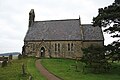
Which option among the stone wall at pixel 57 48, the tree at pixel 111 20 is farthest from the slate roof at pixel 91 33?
the tree at pixel 111 20

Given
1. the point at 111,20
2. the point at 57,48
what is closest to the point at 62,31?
the point at 57,48

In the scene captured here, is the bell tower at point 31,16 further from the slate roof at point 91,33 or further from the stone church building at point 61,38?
the slate roof at point 91,33

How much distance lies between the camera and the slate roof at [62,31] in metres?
70.5

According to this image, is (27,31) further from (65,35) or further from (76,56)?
(76,56)

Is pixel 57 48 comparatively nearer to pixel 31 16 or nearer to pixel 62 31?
pixel 62 31

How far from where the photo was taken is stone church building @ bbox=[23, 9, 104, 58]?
2746 inches

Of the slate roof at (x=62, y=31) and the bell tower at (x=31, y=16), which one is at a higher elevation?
the bell tower at (x=31, y=16)

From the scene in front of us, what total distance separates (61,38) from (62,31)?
291 cm

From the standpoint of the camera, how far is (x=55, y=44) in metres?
72.2

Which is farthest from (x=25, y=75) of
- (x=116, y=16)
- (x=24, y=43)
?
(x=24, y=43)

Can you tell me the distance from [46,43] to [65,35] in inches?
257

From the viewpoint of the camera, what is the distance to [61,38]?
236 feet

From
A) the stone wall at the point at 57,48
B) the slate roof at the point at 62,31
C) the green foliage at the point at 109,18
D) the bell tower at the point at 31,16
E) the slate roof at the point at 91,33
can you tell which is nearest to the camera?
the green foliage at the point at 109,18

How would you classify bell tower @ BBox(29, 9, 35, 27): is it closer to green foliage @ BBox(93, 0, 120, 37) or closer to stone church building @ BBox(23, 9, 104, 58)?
stone church building @ BBox(23, 9, 104, 58)
